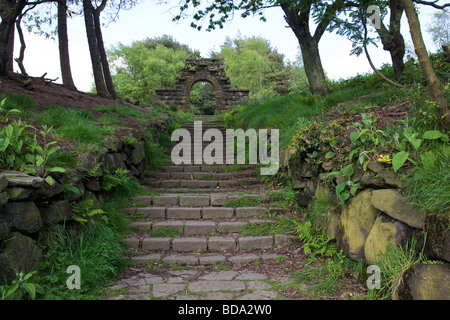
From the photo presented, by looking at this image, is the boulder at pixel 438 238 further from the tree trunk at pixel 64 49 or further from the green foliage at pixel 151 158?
the tree trunk at pixel 64 49

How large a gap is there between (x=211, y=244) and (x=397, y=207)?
2.18 metres

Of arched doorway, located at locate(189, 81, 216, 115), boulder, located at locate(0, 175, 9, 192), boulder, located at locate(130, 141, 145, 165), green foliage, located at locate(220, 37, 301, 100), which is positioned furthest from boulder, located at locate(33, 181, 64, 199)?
arched doorway, located at locate(189, 81, 216, 115)

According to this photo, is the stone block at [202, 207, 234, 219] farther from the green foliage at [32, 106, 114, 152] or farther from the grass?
the green foliage at [32, 106, 114, 152]

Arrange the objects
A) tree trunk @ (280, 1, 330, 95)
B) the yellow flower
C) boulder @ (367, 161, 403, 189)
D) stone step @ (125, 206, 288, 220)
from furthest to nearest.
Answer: tree trunk @ (280, 1, 330, 95)
stone step @ (125, 206, 288, 220)
the yellow flower
boulder @ (367, 161, 403, 189)

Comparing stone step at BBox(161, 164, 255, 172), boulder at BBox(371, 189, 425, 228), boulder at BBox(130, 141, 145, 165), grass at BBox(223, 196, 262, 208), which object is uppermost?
boulder at BBox(130, 141, 145, 165)

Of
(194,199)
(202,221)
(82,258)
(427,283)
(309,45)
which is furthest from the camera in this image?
(309,45)

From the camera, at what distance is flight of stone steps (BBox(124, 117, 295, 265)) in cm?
385

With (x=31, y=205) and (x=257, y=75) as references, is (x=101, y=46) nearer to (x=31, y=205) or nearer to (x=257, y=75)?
(x=31, y=205)

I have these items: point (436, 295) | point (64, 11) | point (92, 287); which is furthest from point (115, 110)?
point (436, 295)

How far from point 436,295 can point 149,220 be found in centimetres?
346

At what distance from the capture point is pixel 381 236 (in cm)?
274

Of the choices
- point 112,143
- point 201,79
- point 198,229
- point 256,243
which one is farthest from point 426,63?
point 201,79

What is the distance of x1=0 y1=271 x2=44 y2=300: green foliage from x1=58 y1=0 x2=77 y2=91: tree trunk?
785 centimetres
